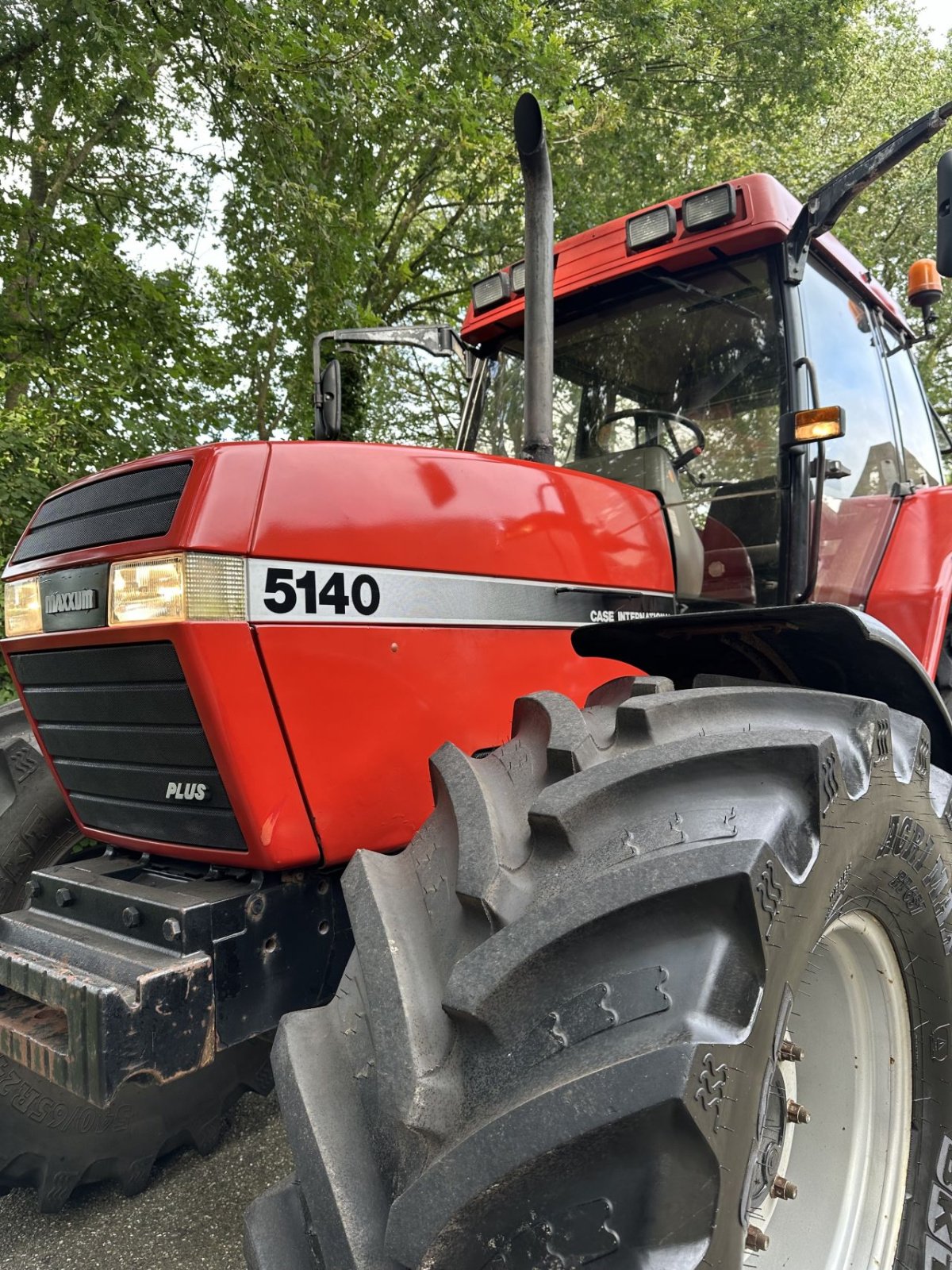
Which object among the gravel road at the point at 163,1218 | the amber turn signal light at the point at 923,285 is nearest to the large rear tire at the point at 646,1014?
the gravel road at the point at 163,1218

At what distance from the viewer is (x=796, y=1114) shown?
1414mm

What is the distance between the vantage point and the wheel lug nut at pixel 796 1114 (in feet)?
4.61

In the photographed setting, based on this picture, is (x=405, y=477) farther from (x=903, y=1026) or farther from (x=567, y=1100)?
(x=903, y=1026)

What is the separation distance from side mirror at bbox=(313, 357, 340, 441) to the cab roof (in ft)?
2.06

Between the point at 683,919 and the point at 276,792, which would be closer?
the point at 683,919

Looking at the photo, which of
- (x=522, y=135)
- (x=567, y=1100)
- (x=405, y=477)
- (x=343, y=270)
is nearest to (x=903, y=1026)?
(x=567, y=1100)

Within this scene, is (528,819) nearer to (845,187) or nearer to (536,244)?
(536,244)

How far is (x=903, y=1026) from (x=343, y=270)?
6.37 metres

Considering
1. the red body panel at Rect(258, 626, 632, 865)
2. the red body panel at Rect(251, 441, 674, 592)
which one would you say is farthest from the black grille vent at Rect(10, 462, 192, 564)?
the red body panel at Rect(258, 626, 632, 865)

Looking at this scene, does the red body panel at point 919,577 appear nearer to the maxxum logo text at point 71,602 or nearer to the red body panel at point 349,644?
the red body panel at point 349,644

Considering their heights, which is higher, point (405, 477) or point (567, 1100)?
point (405, 477)

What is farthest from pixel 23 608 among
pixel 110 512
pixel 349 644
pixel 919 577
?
pixel 919 577

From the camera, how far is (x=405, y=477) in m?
1.67

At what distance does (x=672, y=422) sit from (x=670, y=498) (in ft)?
0.82
